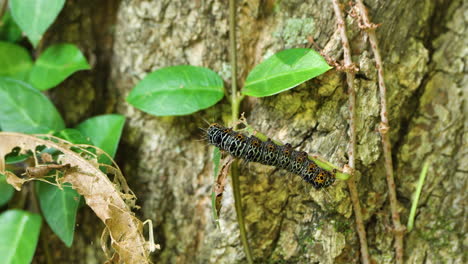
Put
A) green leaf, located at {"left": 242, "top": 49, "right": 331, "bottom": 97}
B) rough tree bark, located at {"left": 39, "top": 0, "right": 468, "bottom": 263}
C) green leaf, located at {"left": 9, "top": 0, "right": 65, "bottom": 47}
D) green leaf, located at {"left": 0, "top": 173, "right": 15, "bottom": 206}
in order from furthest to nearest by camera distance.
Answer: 1. green leaf, located at {"left": 0, "top": 173, "right": 15, "bottom": 206}
2. green leaf, located at {"left": 9, "top": 0, "right": 65, "bottom": 47}
3. rough tree bark, located at {"left": 39, "top": 0, "right": 468, "bottom": 263}
4. green leaf, located at {"left": 242, "top": 49, "right": 331, "bottom": 97}

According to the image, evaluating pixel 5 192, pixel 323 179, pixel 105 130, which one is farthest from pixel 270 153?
pixel 5 192

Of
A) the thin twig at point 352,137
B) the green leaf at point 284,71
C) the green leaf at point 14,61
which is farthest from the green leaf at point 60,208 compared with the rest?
the thin twig at point 352,137

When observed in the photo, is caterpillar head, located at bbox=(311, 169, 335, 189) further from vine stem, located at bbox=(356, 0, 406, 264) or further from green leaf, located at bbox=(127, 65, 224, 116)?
green leaf, located at bbox=(127, 65, 224, 116)

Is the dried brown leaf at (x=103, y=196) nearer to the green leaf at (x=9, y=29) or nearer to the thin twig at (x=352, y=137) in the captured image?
the green leaf at (x=9, y=29)

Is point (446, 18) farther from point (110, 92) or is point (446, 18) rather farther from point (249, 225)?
point (110, 92)

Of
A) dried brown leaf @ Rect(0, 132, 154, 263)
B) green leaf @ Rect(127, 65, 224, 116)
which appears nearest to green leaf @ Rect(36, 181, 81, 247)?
dried brown leaf @ Rect(0, 132, 154, 263)

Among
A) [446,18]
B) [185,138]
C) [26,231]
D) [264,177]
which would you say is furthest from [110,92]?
[446,18]
